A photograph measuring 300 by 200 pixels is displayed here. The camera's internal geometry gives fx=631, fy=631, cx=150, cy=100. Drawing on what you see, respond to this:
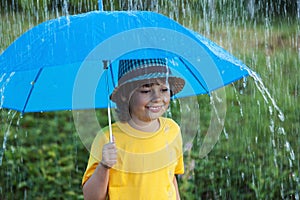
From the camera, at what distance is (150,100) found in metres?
2.85

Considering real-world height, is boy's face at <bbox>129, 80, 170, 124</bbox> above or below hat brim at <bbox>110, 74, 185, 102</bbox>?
below

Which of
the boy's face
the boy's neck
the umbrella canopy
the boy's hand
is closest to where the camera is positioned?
the umbrella canopy

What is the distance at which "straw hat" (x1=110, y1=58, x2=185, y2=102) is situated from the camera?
2.87 m

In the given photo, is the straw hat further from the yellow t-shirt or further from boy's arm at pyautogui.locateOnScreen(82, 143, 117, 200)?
boy's arm at pyautogui.locateOnScreen(82, 143, 117, 200)

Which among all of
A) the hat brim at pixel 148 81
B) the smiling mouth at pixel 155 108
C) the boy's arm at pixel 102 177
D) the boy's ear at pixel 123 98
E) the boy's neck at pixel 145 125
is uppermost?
the hat brim at pixel 148 81

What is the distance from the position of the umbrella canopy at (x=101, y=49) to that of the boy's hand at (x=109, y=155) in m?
0.38

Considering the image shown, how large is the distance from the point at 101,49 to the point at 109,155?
51 centimetres

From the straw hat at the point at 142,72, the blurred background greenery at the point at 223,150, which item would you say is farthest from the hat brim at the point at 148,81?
the blurred background greenery at the point at 223,150

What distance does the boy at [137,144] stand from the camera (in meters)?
2.86

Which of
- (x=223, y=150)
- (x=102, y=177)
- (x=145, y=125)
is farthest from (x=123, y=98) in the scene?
(x=223, y=150)

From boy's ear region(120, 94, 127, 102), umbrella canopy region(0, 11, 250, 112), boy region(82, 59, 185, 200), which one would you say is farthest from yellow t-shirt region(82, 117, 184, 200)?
umbrella canopy region(0, 11, 250, 112)

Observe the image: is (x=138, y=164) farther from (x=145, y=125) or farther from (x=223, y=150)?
(x=223, y=150)

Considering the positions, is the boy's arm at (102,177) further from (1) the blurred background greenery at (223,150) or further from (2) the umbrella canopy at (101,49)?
(1) the blurred background greenery at (223,150)

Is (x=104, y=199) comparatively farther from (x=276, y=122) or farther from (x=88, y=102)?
(x=276, y=122)
